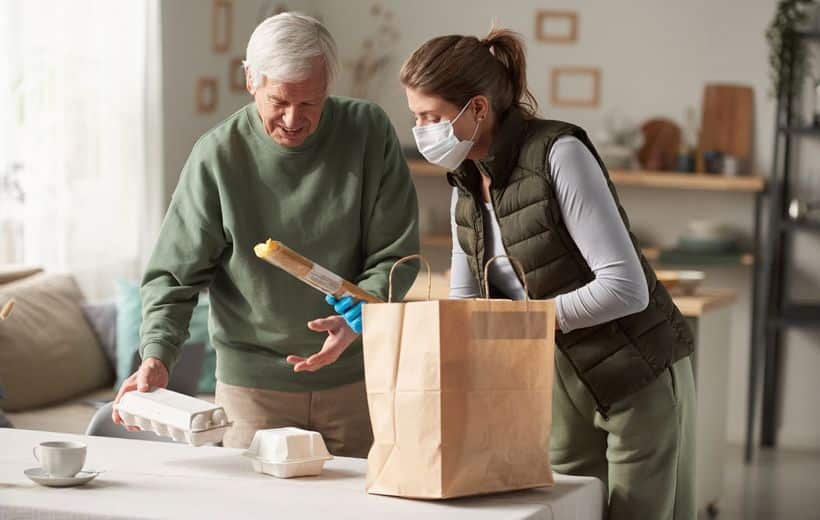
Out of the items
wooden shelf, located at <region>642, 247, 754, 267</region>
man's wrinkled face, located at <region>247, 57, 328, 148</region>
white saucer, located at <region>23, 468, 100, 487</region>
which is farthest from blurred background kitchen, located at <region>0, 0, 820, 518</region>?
white saucer, located at <region>23, 468, 100, 487</region>

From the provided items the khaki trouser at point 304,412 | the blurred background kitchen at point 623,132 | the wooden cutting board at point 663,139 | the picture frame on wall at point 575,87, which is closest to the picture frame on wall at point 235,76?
the blurred background kitchen at point 623,132

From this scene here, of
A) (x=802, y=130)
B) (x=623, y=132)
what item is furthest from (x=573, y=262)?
(x=623, y=132)

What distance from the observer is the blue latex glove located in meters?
1.94

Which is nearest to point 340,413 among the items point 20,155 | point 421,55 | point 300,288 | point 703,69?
Answer: point 300,288

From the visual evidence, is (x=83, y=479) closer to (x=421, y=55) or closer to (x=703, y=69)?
(x=421, y=55)

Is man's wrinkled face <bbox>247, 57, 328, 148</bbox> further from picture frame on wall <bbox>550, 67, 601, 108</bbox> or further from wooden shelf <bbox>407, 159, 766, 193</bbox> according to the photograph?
picture frame on wall <bbox>550, 67, 601, 108</bbox>

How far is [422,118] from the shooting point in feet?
6.91

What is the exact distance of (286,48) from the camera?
2178mm

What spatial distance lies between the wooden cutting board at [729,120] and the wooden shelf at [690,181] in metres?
0.13

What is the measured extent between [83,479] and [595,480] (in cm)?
80

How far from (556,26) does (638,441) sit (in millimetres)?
4252

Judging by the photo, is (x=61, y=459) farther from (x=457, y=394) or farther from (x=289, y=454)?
(x=457, y=394)

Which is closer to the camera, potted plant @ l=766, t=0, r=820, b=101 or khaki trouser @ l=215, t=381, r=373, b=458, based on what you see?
khaki trouser @ l=215, t=381, r=373, b=458

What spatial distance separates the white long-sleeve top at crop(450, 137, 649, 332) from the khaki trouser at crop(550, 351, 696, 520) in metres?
0.16
